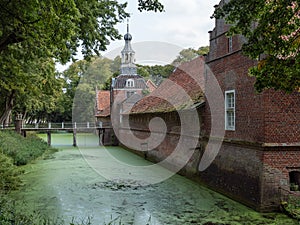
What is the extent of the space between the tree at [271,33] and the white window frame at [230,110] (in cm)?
471

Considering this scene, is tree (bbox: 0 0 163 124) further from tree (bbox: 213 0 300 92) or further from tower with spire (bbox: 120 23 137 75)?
tower with spire (bbox: 120 23 137 75)

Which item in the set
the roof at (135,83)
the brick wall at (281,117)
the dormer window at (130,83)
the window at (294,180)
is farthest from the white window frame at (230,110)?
the dormer window at (130,83)

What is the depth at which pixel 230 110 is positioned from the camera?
1090cm

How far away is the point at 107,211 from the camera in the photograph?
9.12 meters

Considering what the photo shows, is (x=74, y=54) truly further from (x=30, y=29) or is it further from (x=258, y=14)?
(x=258, y=14)

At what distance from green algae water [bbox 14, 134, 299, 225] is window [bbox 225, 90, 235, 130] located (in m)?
2.30

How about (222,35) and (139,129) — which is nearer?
(222,35)

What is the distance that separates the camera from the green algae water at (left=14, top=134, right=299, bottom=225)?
836 centimetres

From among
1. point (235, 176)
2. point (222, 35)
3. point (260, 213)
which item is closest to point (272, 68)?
point (260, 213)

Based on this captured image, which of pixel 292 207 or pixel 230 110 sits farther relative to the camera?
pixel 230 110

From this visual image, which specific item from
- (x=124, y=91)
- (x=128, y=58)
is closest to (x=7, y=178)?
(x=124, y=91)

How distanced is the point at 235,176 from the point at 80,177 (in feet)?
24.2

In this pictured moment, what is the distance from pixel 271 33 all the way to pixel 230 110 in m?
5.59

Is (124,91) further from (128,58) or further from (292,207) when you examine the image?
(292,207)
